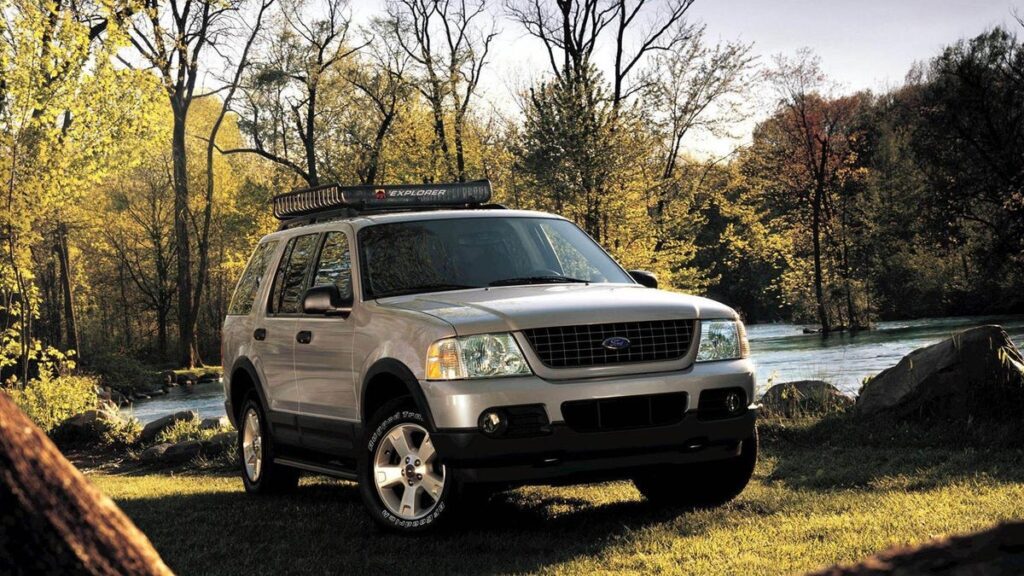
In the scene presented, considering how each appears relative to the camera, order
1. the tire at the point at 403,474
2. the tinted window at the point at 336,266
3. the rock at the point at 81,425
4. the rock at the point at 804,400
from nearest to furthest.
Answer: the tire at the point at 403,474 → the tinted window at the point at 336,266 → the rock at the point at 804,400 → the rock at the point at 81,425

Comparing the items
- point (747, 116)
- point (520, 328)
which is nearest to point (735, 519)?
point (520, 328)

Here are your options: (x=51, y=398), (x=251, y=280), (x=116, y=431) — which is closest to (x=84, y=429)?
(x=116, y=431)

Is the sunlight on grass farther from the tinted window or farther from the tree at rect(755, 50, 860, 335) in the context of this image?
the tree at rect(755, 50, 860, 335)

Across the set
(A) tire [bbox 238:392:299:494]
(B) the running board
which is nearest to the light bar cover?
(A) tire [bbox 238:392:299:494]

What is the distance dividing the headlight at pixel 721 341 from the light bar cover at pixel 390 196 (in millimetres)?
2666

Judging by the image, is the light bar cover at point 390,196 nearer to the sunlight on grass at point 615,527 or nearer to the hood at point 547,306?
the hood at point 547,306

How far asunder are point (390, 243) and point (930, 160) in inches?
1784

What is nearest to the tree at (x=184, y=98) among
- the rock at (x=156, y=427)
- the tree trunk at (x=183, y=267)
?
the tree trunk at (x=183, y=267)

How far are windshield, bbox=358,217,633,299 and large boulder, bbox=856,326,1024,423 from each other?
3.83 meters

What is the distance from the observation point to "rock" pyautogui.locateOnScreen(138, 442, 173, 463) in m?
14.5

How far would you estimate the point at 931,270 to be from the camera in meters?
56.3

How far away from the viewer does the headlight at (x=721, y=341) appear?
766 cm

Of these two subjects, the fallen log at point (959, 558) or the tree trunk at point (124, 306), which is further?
the tree trunk at point (124, 306)

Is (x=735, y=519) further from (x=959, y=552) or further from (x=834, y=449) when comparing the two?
(x=959, y=552)
